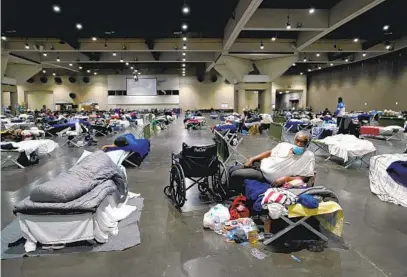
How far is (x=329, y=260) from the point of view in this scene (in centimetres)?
270

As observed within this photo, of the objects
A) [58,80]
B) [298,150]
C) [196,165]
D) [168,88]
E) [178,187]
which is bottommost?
[178,187]

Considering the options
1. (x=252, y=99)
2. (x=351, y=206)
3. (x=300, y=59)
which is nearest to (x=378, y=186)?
(x=351, y=206)

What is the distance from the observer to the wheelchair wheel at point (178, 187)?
3814 millimetres

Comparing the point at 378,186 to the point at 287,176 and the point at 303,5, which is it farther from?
the point at 303,5

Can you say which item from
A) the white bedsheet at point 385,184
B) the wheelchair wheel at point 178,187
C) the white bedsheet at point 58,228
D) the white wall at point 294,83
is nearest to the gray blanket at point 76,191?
the white bedsheet at point 58,228

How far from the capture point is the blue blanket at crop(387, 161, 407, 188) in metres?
4.22

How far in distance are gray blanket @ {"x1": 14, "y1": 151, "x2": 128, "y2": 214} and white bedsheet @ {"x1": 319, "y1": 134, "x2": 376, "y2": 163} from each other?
194 inches

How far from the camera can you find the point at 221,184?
4133 mm

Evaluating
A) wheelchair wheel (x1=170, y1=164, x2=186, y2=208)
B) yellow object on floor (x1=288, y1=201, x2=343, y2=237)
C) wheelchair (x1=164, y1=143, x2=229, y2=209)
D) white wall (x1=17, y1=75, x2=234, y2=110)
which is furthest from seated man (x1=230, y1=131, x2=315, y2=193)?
white wall (x1=17, y1=75, x2=234, y2=110)

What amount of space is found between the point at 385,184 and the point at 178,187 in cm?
305

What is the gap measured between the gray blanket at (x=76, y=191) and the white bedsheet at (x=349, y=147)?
4919 mm

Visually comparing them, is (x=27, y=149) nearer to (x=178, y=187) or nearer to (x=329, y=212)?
(x=178, y=187)

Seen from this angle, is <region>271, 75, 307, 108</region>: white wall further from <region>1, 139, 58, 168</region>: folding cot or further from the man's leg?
the man's leg

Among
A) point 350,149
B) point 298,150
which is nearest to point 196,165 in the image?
point 298,150
